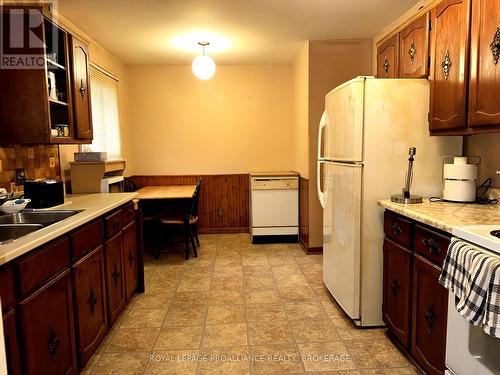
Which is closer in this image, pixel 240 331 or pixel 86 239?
pixel 86 239

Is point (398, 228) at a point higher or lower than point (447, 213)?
lower

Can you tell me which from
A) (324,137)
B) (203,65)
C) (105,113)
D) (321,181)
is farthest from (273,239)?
(105,113)

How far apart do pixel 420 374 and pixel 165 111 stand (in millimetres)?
4412

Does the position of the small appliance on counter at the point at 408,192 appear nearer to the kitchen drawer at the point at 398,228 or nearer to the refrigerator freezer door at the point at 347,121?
the kitchen drawer at the point at 398,228

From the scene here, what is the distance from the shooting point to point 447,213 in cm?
185

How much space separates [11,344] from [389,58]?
9.92 feet

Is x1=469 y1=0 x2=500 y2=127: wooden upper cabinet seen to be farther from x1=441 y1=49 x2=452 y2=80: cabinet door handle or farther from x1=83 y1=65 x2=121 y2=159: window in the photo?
x1=83 y1=65 x2=121 y2=159: window

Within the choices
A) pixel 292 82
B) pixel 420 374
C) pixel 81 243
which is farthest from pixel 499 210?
pixel 292 82

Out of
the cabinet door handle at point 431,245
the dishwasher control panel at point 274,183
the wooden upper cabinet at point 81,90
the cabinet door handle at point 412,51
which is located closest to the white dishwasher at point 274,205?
the dishwasher control panel at point 274,183

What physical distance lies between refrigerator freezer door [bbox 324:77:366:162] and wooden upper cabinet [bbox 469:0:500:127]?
61cm

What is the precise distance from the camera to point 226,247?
14.9 ft

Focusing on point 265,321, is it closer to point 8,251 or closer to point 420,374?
point 420,374

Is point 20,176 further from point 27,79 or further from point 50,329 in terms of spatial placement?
point 50,329

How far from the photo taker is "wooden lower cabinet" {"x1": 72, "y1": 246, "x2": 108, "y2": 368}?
1864mm
